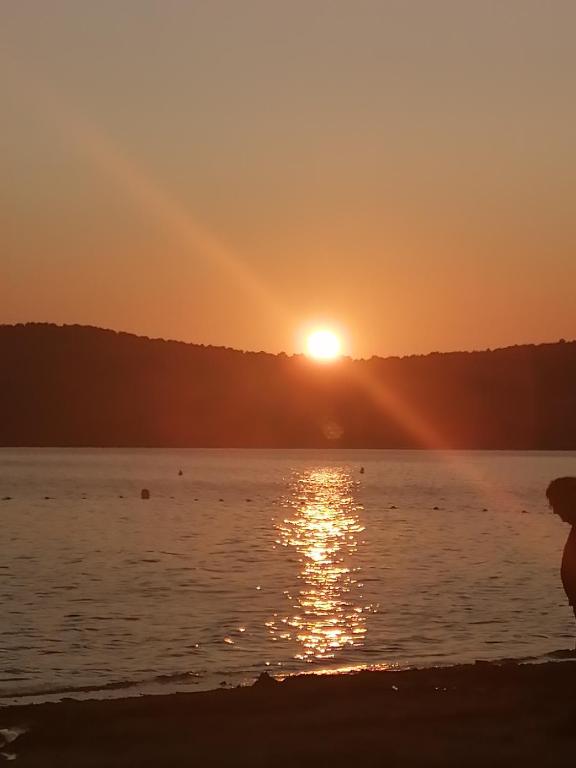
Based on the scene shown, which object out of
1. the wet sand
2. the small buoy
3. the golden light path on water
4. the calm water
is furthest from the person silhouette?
the golden light path on water

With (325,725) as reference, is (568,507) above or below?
above

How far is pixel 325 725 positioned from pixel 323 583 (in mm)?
20864

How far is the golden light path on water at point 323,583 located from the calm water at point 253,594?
0.07m

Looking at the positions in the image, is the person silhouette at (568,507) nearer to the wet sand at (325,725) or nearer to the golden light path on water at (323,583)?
the wet sand at (325,725)

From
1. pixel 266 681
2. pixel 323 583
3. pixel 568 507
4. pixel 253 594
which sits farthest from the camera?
pixel 323 583

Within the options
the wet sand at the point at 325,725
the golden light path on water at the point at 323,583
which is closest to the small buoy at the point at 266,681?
the wet sand at the point at 325,725

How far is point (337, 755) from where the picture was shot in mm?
11031

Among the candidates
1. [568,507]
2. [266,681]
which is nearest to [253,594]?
[266,681]

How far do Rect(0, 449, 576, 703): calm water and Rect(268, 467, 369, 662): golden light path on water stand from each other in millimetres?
74

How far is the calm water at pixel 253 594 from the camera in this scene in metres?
20.1

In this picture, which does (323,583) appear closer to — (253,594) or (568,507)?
(253,594)

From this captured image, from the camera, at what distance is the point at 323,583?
33188 mm

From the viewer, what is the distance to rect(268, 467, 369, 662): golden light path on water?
2278 centimetres

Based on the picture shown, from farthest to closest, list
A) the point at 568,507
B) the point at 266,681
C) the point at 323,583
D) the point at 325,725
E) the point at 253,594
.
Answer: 1. the point at 323,583
2. the point at 253,594
3. the point at 266,681
4. the point at 325,725
5. the point at 568,507
